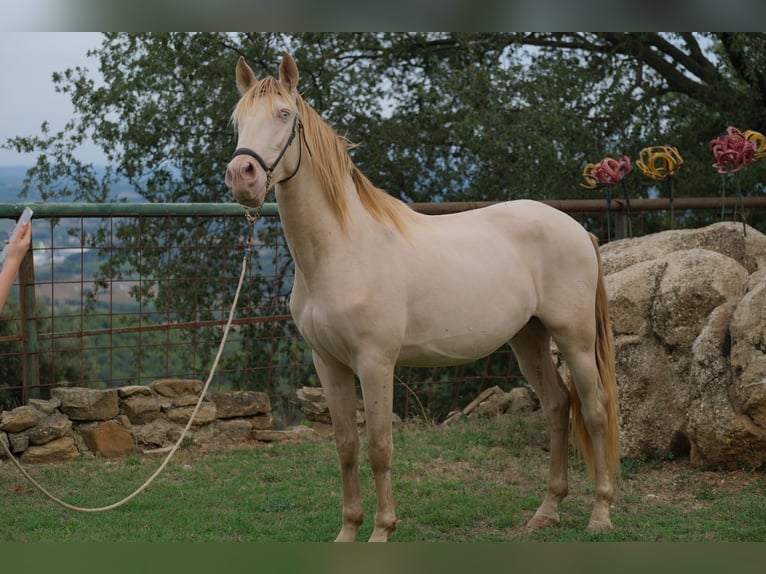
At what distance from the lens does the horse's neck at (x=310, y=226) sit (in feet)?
12.0

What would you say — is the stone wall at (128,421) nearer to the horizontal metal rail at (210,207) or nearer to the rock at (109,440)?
the rock at (109,440)

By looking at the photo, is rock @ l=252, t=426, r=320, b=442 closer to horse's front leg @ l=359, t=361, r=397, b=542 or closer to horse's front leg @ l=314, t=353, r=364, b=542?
horse's front leg @ l=314, t=353, r=364, b=542

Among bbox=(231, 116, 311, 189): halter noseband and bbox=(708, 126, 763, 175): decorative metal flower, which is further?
bbox=(708, 126, 763, 175): decorative metal flower

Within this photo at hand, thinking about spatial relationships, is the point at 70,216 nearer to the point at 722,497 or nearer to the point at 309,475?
the point at 309,475

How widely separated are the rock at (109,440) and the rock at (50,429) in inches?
5.9

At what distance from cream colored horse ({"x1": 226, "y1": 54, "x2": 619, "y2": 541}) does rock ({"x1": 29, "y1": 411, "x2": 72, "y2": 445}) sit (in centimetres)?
249

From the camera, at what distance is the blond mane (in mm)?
3463

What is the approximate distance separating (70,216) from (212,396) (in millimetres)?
1571

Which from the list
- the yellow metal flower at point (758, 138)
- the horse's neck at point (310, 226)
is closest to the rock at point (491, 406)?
the yellow metal flower at point (758, 138)

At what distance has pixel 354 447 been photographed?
3916 millimetres

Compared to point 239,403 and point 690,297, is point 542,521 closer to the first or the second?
point 690,297

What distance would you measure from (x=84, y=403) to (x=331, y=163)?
9.55 ft

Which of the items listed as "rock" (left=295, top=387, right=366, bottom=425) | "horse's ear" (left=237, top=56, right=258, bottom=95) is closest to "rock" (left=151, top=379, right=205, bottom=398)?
"rock" (left=295, top=387, right=366, bottom=425)

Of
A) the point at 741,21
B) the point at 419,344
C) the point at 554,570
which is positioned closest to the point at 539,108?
the point at 419,344
